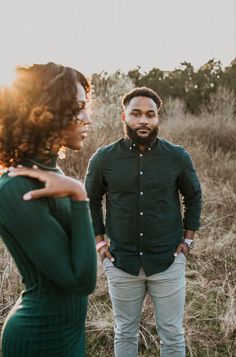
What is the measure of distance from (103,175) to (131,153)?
0.24 metres

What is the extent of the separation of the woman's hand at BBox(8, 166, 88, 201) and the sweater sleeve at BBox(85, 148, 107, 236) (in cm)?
156

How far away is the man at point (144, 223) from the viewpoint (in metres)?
2.75

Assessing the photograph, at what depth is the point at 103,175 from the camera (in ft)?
9.48

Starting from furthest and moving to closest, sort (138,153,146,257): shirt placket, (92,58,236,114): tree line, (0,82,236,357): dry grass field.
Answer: (92,58,236,114): tree line < (0,82,236,357): dry grass field < (138,153,146,257): shirt placket

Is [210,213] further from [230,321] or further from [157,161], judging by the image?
[157,161]

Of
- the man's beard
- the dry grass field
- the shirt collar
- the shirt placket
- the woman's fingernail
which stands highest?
the woman's fingernail

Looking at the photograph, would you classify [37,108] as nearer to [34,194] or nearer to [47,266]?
[34,194]

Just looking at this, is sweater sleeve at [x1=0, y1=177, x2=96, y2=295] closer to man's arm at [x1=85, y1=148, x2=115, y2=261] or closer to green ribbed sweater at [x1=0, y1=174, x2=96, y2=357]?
green ribbed sweater at [x1=0, y1=174, x2=96, y2=357]

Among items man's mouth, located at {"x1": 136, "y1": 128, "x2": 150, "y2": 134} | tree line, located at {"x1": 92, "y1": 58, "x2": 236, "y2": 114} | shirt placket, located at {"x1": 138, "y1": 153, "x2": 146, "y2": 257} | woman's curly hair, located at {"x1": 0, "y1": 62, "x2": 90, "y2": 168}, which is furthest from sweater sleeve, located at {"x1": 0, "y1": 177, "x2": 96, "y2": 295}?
tree line, located at {"x1": 92, "y1": 58, "x2": 236, "y2": 114}

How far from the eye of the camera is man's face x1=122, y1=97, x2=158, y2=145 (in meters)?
2.80

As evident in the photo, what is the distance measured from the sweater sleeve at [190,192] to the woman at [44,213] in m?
1.47

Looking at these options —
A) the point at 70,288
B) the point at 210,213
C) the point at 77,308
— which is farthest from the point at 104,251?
the point at 210,213

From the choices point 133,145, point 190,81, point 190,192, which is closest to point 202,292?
point 190,192

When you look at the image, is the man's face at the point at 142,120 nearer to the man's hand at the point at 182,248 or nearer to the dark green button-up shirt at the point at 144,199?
the dark green button-up shirt at the point at 144,199
